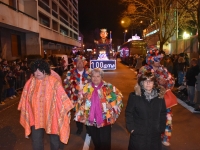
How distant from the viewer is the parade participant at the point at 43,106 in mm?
3857

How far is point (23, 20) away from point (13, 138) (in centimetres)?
1658

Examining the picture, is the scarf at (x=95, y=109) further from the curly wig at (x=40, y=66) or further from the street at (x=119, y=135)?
the street at (x=119, y=135)

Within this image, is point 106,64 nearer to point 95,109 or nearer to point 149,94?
point 95,109

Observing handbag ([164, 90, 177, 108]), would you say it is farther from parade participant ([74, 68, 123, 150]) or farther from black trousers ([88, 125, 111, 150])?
black trousers ([88, 125, 111, 150])

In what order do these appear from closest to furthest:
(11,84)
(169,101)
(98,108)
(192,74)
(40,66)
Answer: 1. (40,66)
2. (98,108)
3. (169,101)
4. (192,74)
5. (11,84)

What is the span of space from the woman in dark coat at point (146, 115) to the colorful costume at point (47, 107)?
1.11 metres

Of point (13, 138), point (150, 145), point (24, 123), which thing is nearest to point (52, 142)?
point (24, 123)

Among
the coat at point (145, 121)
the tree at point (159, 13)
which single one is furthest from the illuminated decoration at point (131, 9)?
the coat at point (145, 121)

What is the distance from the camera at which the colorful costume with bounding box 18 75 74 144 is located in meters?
3.86

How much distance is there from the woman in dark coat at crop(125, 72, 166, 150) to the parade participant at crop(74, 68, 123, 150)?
917 mm

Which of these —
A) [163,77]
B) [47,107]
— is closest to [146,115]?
[47,107]

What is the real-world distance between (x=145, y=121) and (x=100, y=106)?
1135 millimetres

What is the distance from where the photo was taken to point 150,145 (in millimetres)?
3307

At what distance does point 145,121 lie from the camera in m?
3.27
